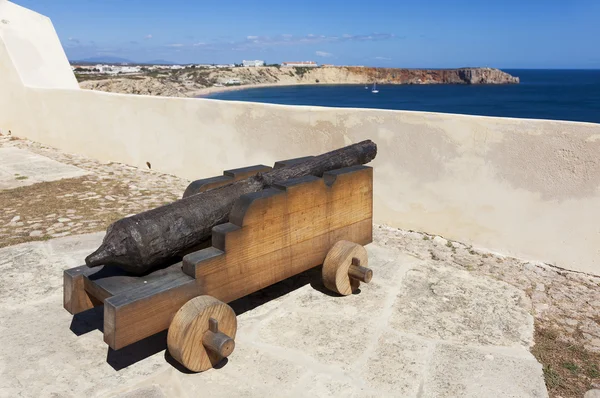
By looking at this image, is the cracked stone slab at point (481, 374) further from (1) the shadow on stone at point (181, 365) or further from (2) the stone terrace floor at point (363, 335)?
(1) the shadow on stone at point (181, 365)

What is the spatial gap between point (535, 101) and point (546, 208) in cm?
7211

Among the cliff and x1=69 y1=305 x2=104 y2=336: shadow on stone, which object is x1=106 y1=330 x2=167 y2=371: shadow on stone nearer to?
x1=69 y1=305 x2=104 y2=336: shadow on stone

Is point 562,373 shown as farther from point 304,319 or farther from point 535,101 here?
point 535,101

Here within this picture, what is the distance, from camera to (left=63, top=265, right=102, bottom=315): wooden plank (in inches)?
93.7

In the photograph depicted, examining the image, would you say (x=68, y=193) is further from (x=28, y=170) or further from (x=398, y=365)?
(x=398, y=365)

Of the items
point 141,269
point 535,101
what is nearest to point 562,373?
point 141,269

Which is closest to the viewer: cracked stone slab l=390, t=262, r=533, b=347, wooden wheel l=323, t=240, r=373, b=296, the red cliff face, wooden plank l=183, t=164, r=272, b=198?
cracked stone slab l=390, t=262, r=533, b=347

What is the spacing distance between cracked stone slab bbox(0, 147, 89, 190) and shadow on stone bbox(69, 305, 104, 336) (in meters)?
3.81

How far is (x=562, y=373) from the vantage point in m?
2.36

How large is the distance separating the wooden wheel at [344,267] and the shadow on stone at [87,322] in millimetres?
1342

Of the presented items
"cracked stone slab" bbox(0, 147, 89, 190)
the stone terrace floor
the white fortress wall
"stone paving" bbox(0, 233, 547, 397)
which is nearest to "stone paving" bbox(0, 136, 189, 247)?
"cracked stone slab" bbox(0, 147, 89, 190)

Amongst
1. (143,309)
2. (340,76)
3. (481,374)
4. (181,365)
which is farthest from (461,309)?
(340,76)

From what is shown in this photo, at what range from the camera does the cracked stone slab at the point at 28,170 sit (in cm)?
626

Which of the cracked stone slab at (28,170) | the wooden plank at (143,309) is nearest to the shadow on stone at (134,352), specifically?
the wooden plank at (143,309)
